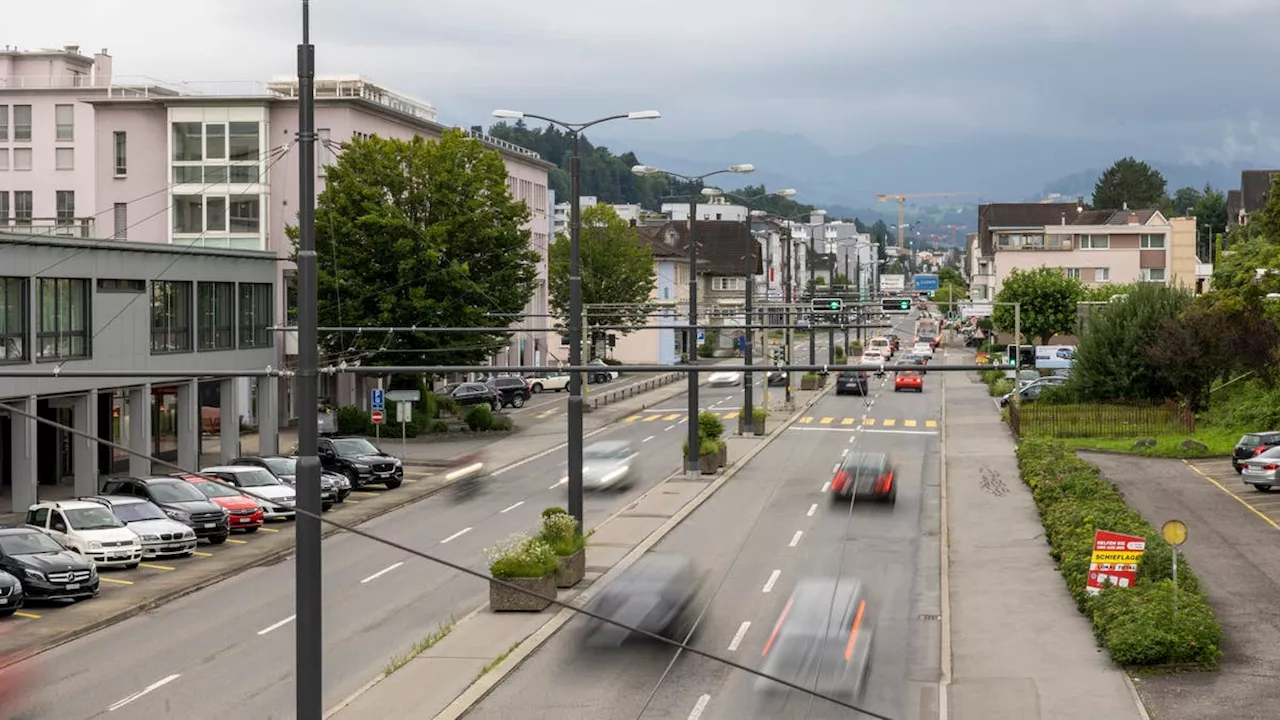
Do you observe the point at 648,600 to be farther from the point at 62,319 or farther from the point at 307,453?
the point at 62,319

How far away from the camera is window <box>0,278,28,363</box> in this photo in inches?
1619

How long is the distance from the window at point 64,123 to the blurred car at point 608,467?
4217cm

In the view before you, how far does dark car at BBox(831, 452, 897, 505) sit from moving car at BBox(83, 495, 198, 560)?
19454 millimetres

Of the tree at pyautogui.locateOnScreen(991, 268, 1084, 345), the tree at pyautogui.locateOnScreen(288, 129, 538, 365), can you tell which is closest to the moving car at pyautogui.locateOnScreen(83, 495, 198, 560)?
the tree at pyautogui.locateOnScreen(288, 129, 538, 365)

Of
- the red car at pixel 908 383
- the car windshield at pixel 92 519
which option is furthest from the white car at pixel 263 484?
the red car at pixel 908 383

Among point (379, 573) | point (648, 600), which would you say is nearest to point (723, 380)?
point (379, 573)

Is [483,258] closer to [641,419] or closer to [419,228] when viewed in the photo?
[419,228]

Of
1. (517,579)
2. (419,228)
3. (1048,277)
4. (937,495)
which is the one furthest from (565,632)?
(1048,277)

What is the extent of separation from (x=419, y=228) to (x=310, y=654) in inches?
1932

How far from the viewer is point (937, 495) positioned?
46938mm

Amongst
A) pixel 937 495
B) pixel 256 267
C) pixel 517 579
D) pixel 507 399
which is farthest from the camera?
pixel 507 399

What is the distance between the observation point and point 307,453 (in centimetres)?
1512

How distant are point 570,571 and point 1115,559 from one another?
1058 cm

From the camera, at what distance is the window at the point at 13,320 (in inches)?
1619
